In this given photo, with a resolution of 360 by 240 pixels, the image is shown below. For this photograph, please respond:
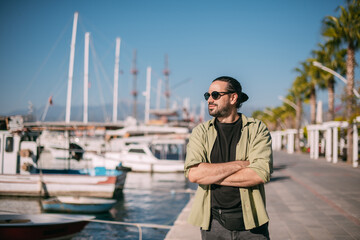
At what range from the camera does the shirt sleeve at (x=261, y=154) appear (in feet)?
8.63

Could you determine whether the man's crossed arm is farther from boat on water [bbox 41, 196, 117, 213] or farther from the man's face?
boat on water [bbox 41, 196, 117, 213]

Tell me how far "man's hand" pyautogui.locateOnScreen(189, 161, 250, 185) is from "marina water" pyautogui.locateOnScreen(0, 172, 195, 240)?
779 centimetres

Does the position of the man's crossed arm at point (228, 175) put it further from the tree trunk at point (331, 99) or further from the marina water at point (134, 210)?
the tree trunk at point (331, 99)

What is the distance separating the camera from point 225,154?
2.83 m

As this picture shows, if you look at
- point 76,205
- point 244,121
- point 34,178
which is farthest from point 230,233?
point 34,178

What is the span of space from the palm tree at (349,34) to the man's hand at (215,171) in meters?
23.6

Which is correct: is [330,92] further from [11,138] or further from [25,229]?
[25,229]

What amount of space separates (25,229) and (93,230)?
311cm

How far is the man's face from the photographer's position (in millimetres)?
2826

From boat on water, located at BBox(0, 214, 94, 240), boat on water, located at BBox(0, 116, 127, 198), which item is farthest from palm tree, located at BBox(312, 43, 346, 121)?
boat on water, located at BBox(0, 214, 94, 240)

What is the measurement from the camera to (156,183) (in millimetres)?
23578

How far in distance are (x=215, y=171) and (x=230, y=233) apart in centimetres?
52

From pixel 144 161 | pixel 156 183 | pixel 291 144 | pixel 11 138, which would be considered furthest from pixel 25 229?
pixel 291 144

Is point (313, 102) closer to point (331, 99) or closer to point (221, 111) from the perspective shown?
point (331, 99)
